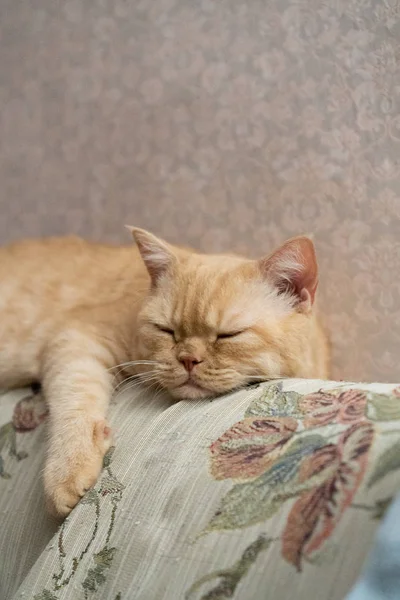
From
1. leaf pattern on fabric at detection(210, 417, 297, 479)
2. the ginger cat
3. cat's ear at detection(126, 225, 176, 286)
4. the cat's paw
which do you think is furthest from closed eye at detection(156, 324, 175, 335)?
leaf pattern on fabric at detection(210, 417, 297, 479)

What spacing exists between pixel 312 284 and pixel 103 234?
2.62ft

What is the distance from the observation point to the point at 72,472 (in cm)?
102

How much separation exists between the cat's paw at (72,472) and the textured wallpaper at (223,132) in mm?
650

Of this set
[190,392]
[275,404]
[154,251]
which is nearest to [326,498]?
[275,404]

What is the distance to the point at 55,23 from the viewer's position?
176cm

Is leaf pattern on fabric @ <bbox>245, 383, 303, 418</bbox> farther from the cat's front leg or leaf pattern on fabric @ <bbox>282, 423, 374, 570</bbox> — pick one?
the cat's front leg

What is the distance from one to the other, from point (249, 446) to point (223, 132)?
942mm

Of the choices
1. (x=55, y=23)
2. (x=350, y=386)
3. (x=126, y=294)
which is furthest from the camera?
(x=55, y=23)

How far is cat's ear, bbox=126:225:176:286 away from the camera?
4.07 ft

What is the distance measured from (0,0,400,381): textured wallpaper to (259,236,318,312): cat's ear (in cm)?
33

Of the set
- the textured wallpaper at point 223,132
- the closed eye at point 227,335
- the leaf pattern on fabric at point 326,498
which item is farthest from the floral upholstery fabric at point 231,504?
the textured wallpaper at point 223,132

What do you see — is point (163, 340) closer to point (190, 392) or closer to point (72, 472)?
point (190, 392)

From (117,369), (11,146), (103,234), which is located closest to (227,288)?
(117,369)

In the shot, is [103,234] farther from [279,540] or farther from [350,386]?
[279,540]
